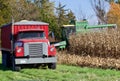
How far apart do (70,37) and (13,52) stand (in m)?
11.1

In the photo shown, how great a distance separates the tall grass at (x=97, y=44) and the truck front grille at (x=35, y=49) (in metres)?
6.60

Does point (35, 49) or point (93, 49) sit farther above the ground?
point (35, 49)

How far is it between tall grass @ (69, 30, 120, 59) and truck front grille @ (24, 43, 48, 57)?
660 centimetres

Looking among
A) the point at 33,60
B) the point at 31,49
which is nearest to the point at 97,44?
the point at 31,49

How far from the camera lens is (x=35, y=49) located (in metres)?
22.7

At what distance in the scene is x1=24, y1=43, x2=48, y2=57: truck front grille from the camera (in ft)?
74.3

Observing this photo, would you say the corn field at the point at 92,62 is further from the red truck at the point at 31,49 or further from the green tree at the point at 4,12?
the green tree at the point at 4,12

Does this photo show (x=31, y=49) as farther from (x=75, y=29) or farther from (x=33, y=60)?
(x=75, y=29)

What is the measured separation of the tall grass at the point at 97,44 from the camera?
2814 cm

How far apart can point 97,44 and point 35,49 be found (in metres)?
8.29

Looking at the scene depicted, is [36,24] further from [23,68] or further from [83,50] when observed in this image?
[83,50]

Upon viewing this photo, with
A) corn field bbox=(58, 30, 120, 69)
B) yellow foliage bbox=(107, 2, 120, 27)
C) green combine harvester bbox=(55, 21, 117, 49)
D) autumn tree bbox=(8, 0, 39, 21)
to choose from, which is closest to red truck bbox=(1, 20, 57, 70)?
corn field bbox=(58, 30, 120, 69)

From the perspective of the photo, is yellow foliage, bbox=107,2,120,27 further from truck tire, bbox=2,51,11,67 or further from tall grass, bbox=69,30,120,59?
truck tire, bbox=2,51,11,67

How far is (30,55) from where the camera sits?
22.6m
